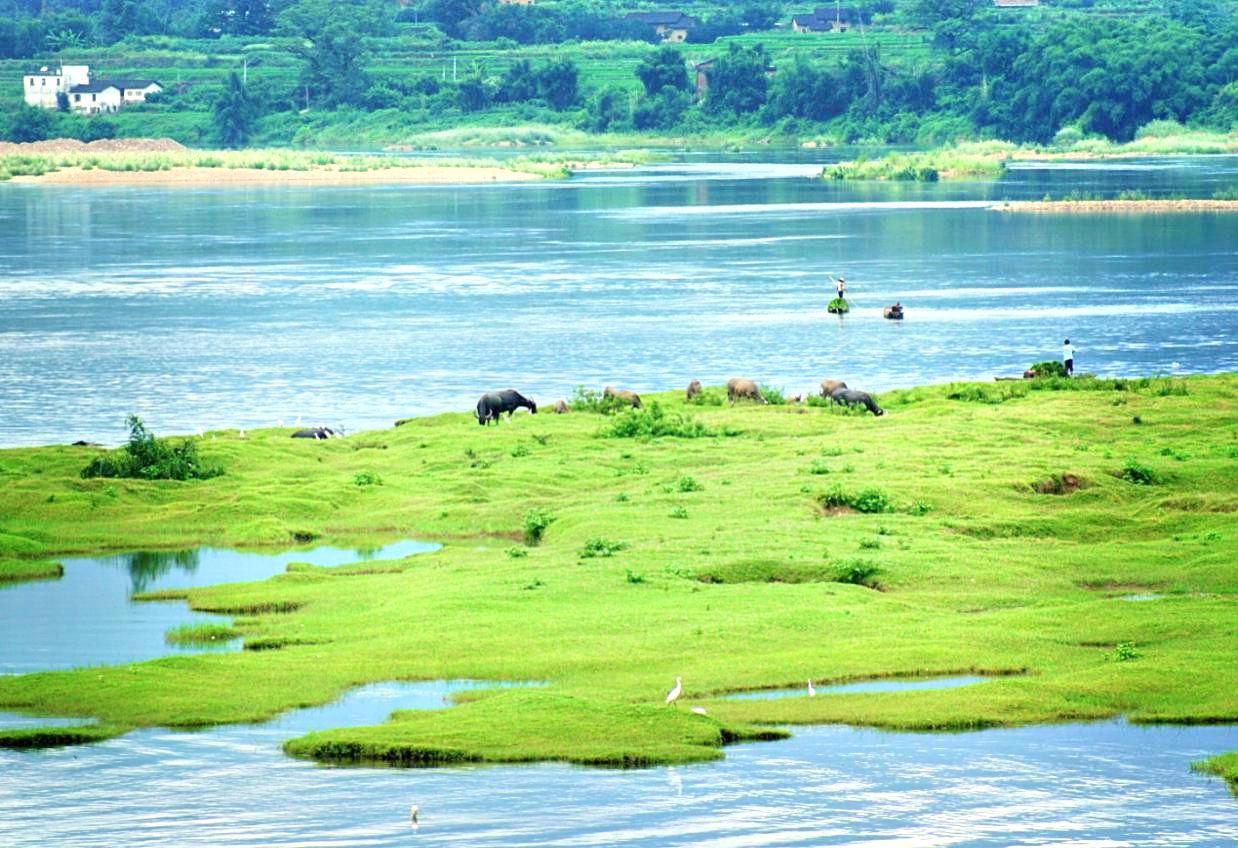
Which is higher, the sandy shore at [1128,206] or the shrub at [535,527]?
the shrub at [535,527]

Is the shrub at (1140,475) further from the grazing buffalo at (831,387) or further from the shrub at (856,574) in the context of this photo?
Result: the grazing buffalo at (831,387)

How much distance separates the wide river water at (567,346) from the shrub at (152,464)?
225 inches

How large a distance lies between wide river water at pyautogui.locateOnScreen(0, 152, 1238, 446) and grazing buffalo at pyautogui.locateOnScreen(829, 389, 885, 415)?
418 inches

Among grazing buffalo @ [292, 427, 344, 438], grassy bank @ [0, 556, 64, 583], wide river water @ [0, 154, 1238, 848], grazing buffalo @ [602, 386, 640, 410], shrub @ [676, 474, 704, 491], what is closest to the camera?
wide river water @ [0, 154, 1238, 848]

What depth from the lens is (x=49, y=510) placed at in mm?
39531

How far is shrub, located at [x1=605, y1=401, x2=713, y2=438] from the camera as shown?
45031 millimetres

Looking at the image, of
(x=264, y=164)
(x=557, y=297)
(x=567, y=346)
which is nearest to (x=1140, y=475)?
(x=567, y=346)

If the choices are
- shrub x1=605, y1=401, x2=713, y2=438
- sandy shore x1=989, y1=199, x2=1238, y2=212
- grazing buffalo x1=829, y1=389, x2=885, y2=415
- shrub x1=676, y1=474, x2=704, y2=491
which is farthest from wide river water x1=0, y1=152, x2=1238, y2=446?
shrub x1=676, y1=474, x2=704, y2=491

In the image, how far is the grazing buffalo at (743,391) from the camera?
49.6 meters

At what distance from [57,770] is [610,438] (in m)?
22.4

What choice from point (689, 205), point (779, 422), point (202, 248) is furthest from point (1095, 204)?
point (779, 422)

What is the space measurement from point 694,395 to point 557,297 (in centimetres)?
3600

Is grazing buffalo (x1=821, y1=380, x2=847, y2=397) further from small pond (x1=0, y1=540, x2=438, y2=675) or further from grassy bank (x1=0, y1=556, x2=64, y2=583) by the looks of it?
grassy bank (x1=0, y1=556, x2=64, y2=583)

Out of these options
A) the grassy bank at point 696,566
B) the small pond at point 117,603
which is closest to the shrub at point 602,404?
the grassy bank at point 696,566
